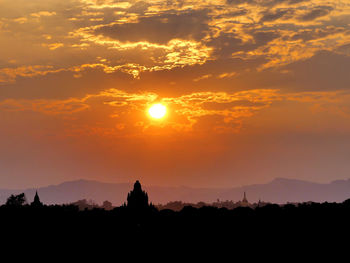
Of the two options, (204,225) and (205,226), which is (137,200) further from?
(205,226)

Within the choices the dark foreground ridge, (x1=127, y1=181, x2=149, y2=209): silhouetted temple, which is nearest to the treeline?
the dark foreground ridge

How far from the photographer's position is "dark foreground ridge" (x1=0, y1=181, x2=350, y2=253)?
283 ft

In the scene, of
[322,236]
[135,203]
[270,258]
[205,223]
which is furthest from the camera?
[135,203]

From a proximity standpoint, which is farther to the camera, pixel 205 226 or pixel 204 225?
pixel 204 225

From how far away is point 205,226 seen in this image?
9050 cm

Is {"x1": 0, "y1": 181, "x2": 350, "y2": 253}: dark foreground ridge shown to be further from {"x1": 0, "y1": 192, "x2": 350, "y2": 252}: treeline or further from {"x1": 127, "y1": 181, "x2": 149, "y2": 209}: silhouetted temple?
{"x1": 127, "y1": 181, "x2": 149, "y2": 209}: silhouetted temple

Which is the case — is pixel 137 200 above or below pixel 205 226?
above

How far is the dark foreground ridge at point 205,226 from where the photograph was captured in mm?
86250

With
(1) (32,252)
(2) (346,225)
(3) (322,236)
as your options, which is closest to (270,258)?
(3) (322,236)

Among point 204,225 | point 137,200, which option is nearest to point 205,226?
point 204,225

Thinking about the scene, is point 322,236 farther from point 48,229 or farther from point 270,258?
point 48,229

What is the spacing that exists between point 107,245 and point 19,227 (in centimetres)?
1789

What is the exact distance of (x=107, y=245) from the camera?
3270 inches

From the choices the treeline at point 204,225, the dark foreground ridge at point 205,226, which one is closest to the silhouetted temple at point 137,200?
the dark foreground ridge at point 205,226
